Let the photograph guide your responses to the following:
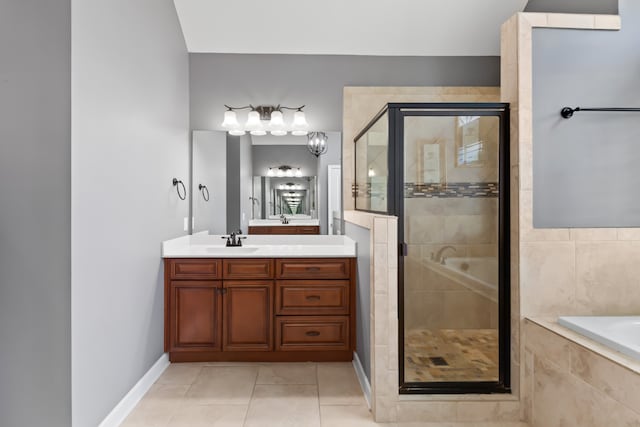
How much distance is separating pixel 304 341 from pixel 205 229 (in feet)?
4.49

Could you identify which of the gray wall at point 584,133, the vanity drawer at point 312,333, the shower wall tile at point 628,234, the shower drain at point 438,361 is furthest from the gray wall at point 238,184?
the shower wall tile at point 628,234

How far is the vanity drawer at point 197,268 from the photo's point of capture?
119 inches

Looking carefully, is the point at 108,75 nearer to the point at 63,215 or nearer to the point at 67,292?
the point at 63,215

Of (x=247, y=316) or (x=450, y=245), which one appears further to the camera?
(x=247, y=316)

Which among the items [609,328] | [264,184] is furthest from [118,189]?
[609,328]

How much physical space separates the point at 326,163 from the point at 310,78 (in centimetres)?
78

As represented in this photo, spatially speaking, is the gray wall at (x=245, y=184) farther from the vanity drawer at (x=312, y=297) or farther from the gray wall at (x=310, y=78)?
the vanity drawer at (x=312, y=297)

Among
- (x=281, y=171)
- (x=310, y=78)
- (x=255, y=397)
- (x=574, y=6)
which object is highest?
(x=574, y=6)

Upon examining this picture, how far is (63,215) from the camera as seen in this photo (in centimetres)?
178

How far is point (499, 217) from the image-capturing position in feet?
7.61

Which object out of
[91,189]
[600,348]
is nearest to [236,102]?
[91,189]

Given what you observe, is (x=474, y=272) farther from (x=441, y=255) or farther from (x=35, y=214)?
(x=35, y=214)

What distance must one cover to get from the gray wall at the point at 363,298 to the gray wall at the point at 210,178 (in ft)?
4.27

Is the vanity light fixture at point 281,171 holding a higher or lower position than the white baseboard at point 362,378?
higher
